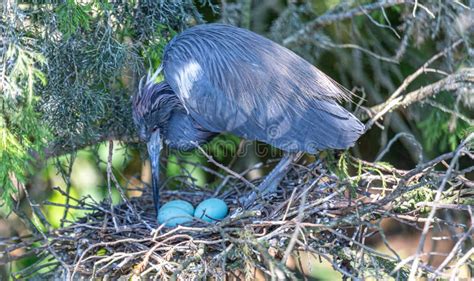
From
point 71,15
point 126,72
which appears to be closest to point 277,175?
point 126,72

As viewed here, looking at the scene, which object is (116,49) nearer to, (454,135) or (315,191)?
(315,191)

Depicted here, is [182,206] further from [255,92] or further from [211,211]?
[255,92]

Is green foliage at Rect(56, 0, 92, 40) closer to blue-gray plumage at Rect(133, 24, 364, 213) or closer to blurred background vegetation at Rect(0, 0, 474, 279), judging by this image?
blurred background vegetation at Rect(0, 0, 474, 279)

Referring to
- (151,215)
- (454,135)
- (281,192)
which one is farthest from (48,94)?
(454,135)

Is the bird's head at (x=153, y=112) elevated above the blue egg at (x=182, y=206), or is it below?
above

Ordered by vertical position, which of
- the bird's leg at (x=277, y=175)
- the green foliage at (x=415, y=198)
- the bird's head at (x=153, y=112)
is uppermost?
the bird's head at (x=153, y=112)

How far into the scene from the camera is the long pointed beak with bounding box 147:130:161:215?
320 cm

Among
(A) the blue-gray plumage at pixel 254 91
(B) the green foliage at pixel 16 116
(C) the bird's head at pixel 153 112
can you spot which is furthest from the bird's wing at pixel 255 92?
(B) the green foliage at pixel 16 116

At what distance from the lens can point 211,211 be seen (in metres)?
2.96

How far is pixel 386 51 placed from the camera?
3.96 meters

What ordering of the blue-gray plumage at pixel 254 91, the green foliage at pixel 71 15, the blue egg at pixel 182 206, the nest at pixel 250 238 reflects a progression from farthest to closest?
1. the blue egg at pixel 182 206
2. the blue-gray plumage at pixel 254 91
3. the green foliage at pixel 71 15
4. the nest at pixel 250 238

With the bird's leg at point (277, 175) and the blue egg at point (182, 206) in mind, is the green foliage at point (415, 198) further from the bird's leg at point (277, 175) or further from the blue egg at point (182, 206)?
the blue egg at point (182, 206)

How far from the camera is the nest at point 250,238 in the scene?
2.29 metres

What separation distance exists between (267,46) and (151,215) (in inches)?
39.2
